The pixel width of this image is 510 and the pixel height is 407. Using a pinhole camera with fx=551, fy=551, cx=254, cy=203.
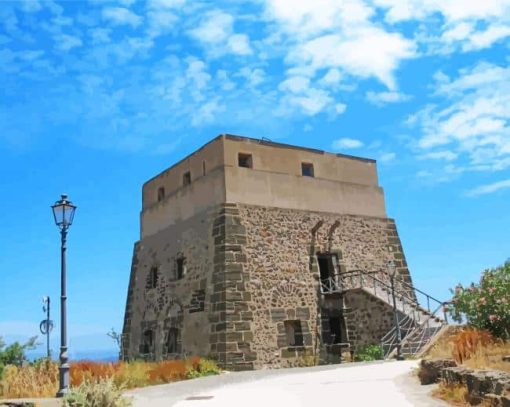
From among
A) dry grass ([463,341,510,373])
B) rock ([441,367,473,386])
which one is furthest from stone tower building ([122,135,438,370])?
rock ([441,367,473,386])

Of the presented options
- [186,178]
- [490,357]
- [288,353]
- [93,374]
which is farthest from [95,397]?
[186,178]

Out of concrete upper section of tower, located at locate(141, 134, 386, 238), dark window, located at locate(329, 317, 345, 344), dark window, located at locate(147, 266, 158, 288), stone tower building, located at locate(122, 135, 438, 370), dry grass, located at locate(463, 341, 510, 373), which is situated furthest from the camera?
dark window, located at locate(147, 266, 158, 288)

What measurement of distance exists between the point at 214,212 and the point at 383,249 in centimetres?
813

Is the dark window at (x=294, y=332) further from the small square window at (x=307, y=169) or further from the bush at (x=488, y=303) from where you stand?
the bush at (x=488, y=303)

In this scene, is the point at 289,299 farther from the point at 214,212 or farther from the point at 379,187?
the point at 379,187

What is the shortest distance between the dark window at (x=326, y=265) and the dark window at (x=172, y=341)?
623 centimetres

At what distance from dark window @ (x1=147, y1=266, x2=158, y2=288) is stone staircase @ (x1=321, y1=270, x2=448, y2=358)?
7405 mm

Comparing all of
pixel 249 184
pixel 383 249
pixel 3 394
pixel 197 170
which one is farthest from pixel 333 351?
pixel 3 394

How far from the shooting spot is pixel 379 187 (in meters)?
25.2

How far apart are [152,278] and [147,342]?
9.02ft

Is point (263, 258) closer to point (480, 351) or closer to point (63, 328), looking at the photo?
point (63, 328)

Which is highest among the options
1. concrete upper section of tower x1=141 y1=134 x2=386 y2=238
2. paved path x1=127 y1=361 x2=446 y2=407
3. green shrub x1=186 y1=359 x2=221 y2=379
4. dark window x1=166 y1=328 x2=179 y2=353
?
concrete upper section of tower x1=141 y1=134 x2=386 y2=238

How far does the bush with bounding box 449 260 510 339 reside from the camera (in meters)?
12.1

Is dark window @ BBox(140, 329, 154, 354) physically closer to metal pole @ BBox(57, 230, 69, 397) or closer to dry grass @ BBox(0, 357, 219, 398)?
dry grass @ BBox(0, 357, 219, 398)
